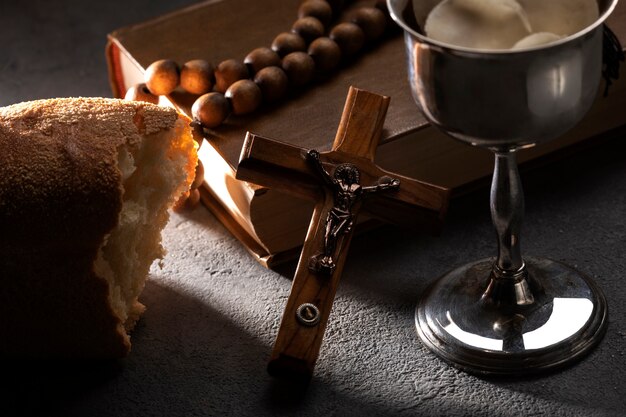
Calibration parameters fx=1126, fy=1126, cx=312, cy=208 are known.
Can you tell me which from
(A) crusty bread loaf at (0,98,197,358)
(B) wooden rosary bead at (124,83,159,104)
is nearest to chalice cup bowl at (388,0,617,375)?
(A) crusty bread loaf at (0,98,197,358)

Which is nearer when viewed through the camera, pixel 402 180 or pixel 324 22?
pixel 402 180

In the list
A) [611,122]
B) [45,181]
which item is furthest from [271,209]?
[611,122]

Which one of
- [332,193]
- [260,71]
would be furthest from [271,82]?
[332,193]

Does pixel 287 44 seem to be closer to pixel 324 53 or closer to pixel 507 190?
pixel 324 53

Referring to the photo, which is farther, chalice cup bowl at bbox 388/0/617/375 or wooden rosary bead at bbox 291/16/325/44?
wooden rosary bead at bbox 291/16/325/44

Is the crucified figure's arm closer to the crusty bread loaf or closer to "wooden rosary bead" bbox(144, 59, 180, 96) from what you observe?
the crusty bread loaf

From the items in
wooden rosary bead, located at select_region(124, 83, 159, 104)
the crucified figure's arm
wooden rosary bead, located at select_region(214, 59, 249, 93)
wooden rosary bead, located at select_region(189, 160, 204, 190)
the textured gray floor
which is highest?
wooden rosary bead, located at select_region(214, 59, 249, 93)

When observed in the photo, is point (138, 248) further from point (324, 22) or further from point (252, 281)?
point (324, 22)
